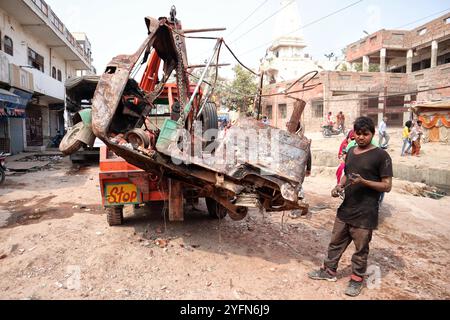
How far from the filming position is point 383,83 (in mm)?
19312

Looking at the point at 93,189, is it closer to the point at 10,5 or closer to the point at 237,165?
the point at 237,165

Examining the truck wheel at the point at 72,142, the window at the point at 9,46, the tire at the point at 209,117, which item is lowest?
the truck wheel at the point at 72,142

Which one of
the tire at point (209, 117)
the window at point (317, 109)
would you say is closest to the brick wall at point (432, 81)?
the window at point (317, 109)

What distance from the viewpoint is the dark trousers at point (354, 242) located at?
2.98 meters

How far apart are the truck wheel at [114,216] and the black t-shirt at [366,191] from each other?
9.93ft

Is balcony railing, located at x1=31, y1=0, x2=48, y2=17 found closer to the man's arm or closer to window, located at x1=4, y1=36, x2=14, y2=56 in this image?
window, located at x1=4, y1=36, x2=14, y2=56

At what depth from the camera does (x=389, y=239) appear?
460 centimetres

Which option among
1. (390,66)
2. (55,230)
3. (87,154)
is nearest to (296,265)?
(55,230)

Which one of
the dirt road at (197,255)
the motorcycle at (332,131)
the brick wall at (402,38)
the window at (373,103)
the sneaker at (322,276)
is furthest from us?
the brick wall at (402,38)

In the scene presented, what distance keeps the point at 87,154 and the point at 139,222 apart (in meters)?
6.73

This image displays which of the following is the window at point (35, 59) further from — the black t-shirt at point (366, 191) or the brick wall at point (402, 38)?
the brick wall at point (402, 38)

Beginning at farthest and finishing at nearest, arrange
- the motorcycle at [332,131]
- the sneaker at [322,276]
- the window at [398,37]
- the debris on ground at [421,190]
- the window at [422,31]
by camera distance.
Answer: the window at [398,37] → the window at [422,31] → the motorcycle at [332,131] → the debris on ground at [421,190] → the sneaker at [322,276]

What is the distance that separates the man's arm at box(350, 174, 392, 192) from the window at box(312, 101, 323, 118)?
726 inches

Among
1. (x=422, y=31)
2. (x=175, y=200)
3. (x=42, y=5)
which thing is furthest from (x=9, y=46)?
(x=422, y=31)
